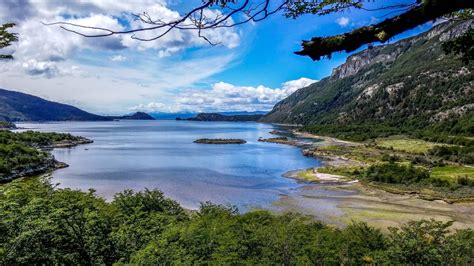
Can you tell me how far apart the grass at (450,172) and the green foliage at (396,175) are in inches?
132

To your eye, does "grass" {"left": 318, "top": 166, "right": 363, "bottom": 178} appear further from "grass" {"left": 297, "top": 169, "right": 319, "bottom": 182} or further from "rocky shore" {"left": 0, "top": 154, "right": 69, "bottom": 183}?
"rocky shore" {"left": 0, "top": 154, "right": 69, "bottom": 183}

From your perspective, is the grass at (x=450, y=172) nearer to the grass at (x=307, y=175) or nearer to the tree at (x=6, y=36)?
the grass at (x=307, y=175)

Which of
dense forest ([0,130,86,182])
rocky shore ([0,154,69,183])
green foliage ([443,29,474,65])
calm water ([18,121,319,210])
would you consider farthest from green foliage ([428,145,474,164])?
green foliage ([443,29,474,65])

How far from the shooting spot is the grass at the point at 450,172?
203 feet

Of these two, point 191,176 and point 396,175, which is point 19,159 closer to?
point 191,176

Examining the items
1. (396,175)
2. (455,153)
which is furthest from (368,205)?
(455,153)

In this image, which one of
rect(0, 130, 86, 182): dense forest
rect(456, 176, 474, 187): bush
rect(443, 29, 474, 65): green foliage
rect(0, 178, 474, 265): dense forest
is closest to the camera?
rect(443, 29, 474, 65): green foliage

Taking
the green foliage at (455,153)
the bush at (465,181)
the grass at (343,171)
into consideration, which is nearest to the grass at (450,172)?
the bush at (465,181)

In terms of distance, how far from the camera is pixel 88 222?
52.5ft

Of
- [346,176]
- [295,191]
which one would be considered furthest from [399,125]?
[295,191]

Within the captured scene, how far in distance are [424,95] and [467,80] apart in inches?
891

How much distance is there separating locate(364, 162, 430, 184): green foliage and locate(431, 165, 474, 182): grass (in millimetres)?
3341

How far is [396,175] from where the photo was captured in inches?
2470

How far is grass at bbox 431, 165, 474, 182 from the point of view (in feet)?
203
